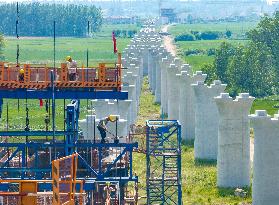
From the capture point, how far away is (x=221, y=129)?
46.4 meters

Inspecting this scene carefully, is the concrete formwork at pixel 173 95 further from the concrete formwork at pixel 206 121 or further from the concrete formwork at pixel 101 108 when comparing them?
the concrete formwork at pixel 101 108

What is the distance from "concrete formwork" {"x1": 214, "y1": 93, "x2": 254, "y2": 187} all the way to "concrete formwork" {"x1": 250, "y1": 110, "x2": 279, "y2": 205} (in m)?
5.58

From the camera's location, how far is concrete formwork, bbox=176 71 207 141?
6041 cm

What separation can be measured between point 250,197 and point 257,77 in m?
45.6

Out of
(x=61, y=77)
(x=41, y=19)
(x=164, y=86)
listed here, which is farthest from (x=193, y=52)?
(x=61, y=77)

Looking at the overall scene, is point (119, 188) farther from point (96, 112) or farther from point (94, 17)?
point (94, 17)

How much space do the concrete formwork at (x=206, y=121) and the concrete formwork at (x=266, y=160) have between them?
41.7 feet

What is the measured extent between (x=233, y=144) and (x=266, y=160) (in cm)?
612

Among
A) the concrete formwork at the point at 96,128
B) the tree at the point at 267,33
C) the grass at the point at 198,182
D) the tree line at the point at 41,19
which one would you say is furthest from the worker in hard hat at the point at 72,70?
the tree line at the point at 41,19

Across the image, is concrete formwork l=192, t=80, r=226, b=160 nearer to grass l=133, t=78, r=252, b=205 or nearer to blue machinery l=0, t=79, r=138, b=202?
grass l=133, t=78, r=252, b=205

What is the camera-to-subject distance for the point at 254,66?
8700 cm

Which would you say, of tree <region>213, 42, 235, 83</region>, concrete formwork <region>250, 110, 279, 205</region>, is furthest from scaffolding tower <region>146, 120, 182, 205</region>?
tree <region>213, 42, 235, 83</region>

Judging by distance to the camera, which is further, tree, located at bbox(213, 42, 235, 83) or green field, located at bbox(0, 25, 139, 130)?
tree, located at bbox(213, 42, 235, 83)

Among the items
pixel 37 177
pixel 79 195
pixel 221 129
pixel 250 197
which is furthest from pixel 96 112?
pixel 79 195
